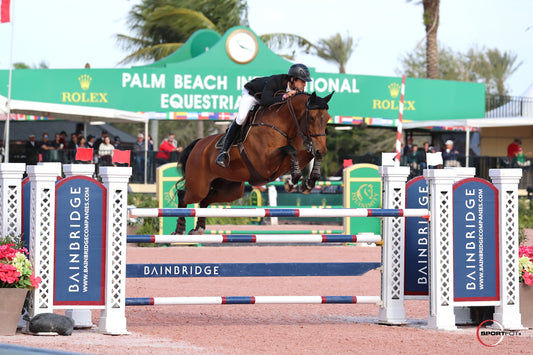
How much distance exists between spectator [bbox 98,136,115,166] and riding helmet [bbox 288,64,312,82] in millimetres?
10763

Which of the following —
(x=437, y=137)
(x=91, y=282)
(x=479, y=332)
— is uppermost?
(x=437, y=137)

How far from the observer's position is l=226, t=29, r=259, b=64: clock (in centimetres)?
2372

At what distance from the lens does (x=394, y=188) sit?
7082mm

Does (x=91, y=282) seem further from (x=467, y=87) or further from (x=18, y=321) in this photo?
(x=467, y=87)

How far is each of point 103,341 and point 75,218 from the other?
993 millimetres

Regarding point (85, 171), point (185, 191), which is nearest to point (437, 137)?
point (185, 191)

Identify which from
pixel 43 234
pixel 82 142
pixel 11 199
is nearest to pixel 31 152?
pixel 82 142

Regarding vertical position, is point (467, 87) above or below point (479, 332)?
above

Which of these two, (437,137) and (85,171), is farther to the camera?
(437,137)

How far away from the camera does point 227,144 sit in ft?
27.2

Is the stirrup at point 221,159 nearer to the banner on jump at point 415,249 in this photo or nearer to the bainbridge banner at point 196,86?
the banner on jump at point 415,249

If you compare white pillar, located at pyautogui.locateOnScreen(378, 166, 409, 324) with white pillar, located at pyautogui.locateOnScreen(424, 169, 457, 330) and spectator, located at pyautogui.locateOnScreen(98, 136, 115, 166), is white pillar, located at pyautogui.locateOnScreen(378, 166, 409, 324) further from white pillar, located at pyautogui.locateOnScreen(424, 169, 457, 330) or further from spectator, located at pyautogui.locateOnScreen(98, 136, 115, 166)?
spectator, located at pyautogui.locateOnScreen(98, 136, 115, 166)

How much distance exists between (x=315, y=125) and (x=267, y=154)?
0.61 metres

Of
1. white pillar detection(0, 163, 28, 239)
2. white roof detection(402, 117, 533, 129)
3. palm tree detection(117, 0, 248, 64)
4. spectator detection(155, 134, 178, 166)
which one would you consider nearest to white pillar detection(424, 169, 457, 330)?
white pillar detection(0, 163, 28, 239)
